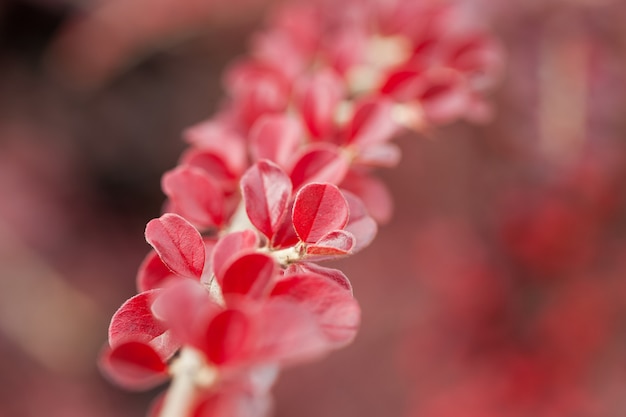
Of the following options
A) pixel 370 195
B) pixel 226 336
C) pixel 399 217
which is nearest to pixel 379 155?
pixel 370 195

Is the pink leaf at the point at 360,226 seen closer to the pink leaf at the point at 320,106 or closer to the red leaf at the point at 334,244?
the red leaf at the point at 334,244

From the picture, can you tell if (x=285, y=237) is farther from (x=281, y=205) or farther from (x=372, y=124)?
(x=372, y=124)

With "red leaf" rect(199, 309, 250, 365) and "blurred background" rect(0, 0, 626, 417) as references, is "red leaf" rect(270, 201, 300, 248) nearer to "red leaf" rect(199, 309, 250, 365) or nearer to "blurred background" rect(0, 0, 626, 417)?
"red leaf" rect(199, 309, 250, 365)

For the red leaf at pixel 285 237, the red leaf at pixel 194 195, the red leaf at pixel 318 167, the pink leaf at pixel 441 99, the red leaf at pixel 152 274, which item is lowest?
the red leaf at pixel 152 274

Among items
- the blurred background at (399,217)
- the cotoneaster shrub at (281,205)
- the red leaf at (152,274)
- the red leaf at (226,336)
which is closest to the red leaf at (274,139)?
the cotoneaster shrub at (281,205)

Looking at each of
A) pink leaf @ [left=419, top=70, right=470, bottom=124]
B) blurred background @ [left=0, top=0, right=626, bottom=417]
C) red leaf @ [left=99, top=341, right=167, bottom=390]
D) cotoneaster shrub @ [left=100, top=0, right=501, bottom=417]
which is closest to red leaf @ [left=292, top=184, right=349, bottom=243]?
cotoneaster shrub @ [left=100, top=0, right=501, bottom=417]

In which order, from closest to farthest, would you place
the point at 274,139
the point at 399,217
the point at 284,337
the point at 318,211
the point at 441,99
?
the point at 284,337 < the point at 318,211 < the point at 274,139 < the point at 441,99 < the point at 399,217

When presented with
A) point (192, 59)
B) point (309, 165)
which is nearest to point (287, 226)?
point (309, 165)
